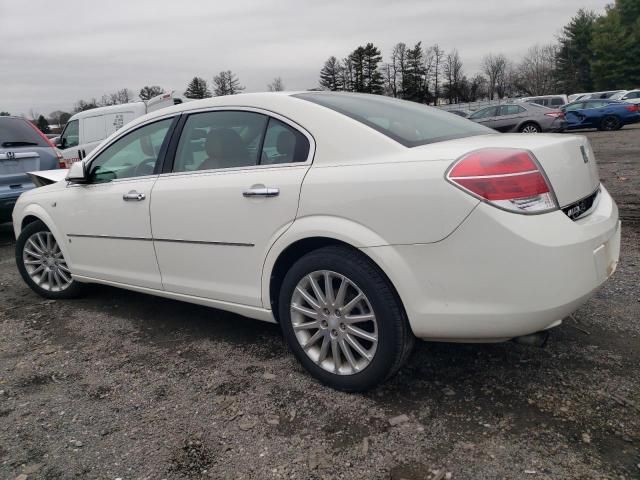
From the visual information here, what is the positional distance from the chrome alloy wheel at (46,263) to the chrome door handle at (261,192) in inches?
90.5

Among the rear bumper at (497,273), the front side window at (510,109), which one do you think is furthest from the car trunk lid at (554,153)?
the front side window at (510,109)

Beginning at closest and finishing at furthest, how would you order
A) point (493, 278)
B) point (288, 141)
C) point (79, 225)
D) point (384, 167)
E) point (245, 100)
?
point (493, 278), point (384, 167), point (288, 141), point (245, 100), point (79, 225)

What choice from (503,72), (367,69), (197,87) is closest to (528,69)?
(503,72)

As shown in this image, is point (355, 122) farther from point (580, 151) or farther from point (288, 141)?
→ point (580, 151)

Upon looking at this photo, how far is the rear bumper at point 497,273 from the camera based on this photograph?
2.11 meters

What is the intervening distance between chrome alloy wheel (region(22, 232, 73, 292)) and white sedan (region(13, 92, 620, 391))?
94 cm

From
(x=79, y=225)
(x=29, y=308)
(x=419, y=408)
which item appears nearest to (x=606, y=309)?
(x=419, y=408)

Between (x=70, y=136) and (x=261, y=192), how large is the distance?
12.1 metres

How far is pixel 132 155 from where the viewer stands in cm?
375

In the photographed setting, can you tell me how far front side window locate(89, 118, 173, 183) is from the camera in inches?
140

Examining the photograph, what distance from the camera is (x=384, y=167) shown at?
239 cm

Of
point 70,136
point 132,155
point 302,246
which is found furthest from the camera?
point 70,136

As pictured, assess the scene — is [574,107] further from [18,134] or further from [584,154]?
[584,154]

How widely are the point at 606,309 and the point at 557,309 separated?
5.34 ft
